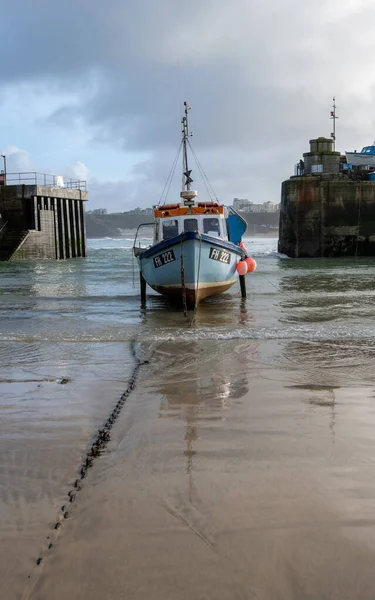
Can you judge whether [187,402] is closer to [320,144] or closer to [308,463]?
[308,463]

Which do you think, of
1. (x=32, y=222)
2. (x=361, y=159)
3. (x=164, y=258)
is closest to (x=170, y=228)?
(x=164, y=258)

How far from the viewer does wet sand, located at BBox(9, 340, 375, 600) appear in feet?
8.66

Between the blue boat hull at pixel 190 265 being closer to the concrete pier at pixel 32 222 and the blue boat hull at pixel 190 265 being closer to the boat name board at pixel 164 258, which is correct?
the boat name board at pixel 164 258

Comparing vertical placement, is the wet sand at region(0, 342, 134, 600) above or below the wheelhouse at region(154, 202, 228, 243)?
below

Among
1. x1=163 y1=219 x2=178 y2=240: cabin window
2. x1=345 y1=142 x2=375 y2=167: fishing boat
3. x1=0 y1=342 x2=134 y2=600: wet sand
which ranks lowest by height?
x1=0 y1=342 x2=134 y2=600: wet sand

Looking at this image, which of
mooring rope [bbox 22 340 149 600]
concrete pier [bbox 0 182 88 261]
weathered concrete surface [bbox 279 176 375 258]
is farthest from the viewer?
concrete pier [bbox 0 182 88 261]

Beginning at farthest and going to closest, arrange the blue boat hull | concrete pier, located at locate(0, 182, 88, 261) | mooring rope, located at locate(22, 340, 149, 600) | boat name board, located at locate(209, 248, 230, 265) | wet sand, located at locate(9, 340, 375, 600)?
concrete pier, located at locate(0, 182, 88, 261) < boat name board, located at locate(209, 248, 230, 265) < the blue boat hull < mooring rope, located at locate(22, 340, 149, 600) < wet sand, located at locate(9, 340, 375, 600)

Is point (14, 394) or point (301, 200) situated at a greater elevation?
point (301, 200)

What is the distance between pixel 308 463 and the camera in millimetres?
3855

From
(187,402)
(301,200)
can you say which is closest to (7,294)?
(187,402)

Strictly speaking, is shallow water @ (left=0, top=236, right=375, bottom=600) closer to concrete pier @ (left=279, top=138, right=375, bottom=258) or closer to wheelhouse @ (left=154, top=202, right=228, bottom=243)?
wheelhouse @ (left=154, top=202, right=228, bottom=243)

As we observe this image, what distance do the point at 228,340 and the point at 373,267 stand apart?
59.5 feet

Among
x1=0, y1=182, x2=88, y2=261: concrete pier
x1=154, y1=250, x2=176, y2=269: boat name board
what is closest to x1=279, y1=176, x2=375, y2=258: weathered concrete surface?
x1=0, y1=182, x2=88, y2=261: concrete pier

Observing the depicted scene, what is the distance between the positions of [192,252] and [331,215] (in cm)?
2108
